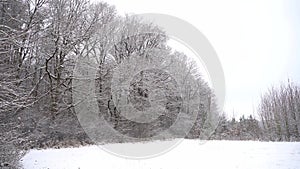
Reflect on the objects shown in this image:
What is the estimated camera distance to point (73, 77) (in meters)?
12.9

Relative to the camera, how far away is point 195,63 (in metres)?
16.2

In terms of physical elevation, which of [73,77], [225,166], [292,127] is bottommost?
[225,166]

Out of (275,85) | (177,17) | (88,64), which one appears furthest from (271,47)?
(88,64)

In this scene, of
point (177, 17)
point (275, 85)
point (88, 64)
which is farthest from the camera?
point (275, 85)

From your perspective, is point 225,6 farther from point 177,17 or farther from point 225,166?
point 225,166

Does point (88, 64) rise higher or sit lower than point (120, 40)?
lower

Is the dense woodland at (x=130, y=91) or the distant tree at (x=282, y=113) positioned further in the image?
the distant tree at (x=282, y=113)

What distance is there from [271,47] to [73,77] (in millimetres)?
8975

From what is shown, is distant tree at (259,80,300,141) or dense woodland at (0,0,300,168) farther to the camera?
distant tree at (259,80,300,141)

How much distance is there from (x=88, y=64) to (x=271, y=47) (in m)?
8.38

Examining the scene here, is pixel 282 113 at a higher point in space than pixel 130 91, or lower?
lower

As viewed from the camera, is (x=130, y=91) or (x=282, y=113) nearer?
(x=282, y=113)

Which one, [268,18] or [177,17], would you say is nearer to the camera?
[268,18]

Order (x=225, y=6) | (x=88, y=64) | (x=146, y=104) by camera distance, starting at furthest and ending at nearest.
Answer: (x=146, y=104), (x=88, y=64), (x=225, y=6)
